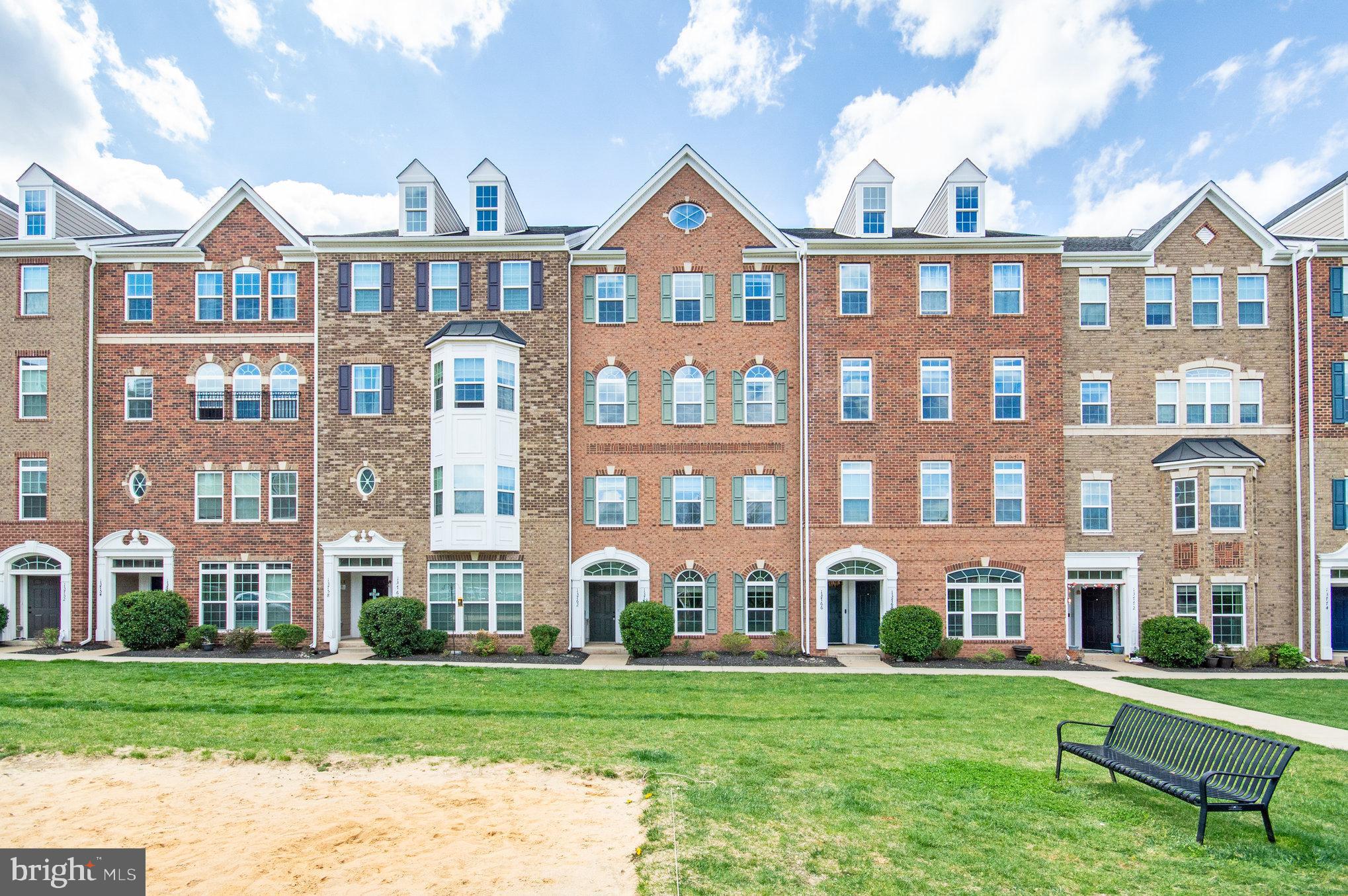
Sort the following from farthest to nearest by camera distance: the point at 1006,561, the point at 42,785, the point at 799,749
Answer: the point at 1006,561 → the point at 799,749 → the point at 42,785

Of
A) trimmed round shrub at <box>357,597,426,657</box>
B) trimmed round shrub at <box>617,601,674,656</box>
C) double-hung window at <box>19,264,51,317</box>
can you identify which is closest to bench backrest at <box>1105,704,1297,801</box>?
trimmed round shrub at <box>617,601,674,656</box>

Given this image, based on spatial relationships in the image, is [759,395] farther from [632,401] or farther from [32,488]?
[32,488]

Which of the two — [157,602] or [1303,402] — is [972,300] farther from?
[157,602]

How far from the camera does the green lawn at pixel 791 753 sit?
6750mm

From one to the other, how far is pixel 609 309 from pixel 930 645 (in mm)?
13957

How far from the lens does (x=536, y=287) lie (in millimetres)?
23266

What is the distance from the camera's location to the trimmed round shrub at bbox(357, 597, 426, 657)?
69.5 feet

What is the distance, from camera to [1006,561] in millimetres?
22641

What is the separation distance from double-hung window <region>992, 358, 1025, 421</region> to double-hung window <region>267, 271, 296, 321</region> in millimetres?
22238

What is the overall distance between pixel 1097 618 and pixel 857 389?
36.1 ft

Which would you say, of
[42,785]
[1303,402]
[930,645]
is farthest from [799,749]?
[1303,402]

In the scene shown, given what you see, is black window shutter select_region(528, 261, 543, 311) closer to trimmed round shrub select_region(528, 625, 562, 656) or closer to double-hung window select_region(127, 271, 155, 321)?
trimmed round shrub select_region(528, 625, 562, 656)

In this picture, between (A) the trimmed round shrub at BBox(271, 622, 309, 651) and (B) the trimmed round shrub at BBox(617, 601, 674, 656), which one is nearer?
(B) the trimmed round shrub at BBox(617, 601, 674, 656)

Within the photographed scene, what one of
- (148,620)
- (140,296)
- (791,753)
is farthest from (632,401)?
(140,296)
